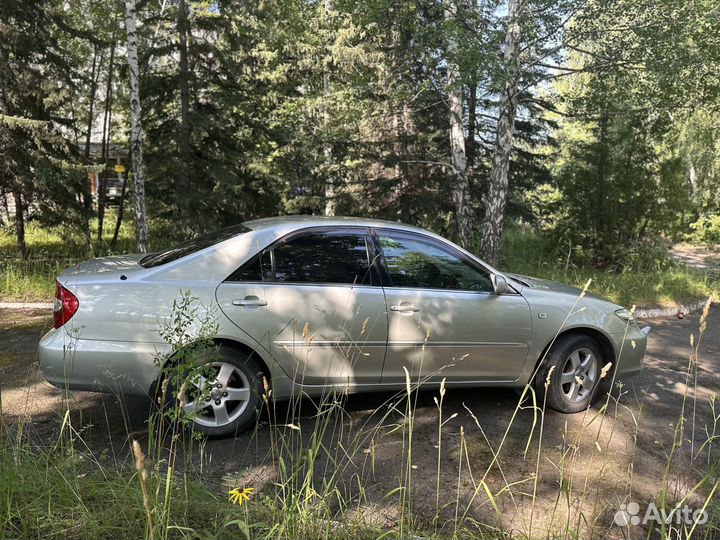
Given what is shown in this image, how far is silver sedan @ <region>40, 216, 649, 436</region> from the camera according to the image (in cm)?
371

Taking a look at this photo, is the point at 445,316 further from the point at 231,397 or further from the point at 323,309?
the point at 231,397

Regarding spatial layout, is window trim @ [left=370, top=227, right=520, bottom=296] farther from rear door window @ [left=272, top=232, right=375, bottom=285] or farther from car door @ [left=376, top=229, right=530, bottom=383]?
rear door window @ [left=272, top=232, right=375, bottom=285]

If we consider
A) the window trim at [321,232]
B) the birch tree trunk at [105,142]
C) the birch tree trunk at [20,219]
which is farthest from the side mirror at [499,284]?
the birch tree trunk at [105,142]

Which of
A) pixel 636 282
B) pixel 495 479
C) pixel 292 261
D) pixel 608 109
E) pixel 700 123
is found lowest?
pixel 495 479

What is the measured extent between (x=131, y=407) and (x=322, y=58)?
1437cm

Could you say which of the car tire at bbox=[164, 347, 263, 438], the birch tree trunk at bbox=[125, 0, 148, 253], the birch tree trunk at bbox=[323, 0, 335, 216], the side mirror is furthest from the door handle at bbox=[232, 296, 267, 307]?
the birch tree trunk at bbox=[323, 0, 335, 216]

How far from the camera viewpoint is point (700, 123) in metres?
19.3

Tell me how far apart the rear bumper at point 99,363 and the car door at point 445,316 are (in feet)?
5.81

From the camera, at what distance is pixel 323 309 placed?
4.05 m

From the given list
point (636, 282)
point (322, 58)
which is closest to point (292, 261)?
point (636, 282)

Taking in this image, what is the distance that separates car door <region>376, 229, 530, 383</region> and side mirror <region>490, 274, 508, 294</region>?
71 millimetres

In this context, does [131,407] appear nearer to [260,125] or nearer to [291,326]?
[291,326]

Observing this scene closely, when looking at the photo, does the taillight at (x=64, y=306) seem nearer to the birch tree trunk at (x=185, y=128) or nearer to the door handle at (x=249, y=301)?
the door handle at (x=249, y=301)

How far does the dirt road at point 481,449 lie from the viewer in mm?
3137
